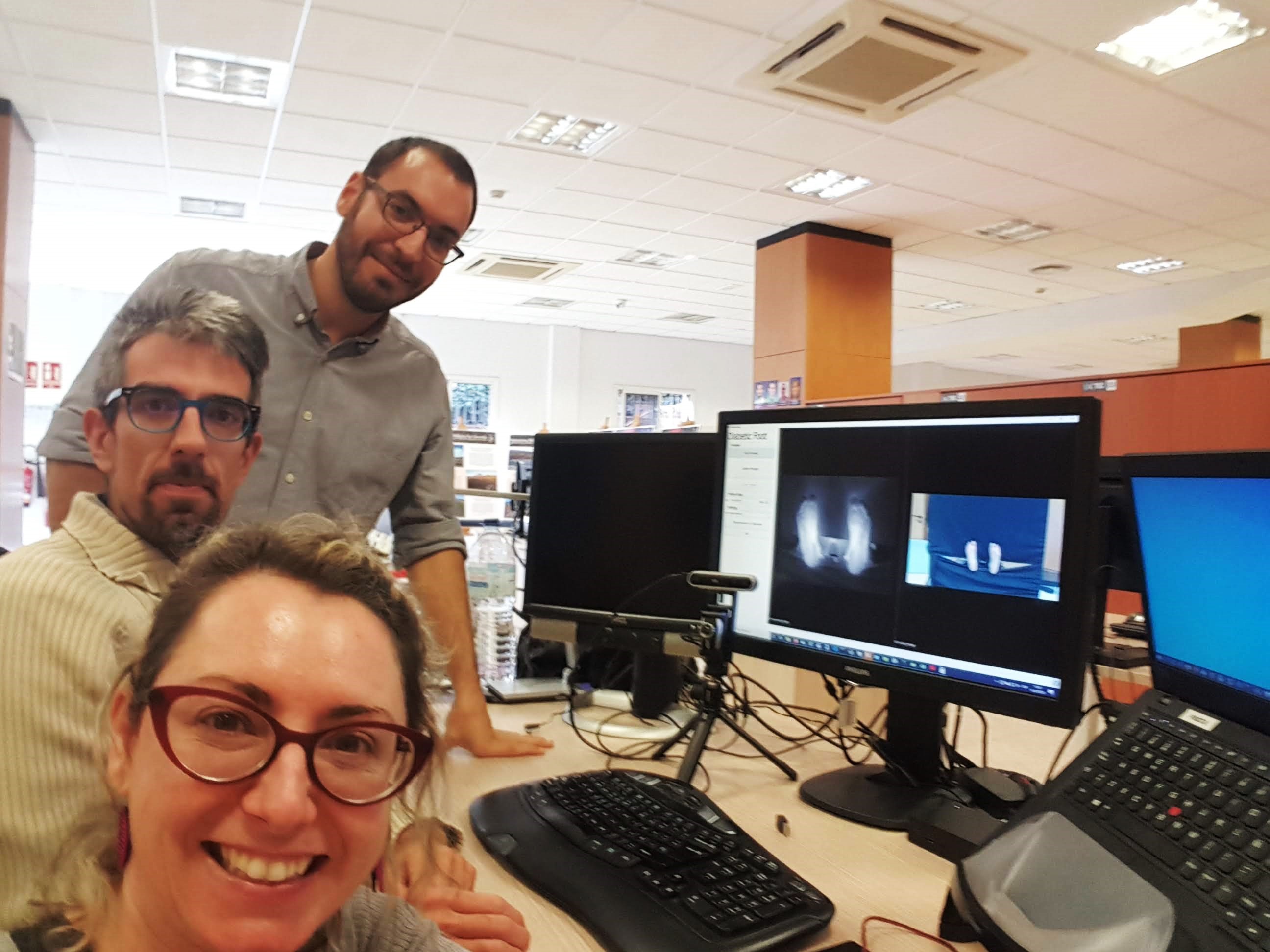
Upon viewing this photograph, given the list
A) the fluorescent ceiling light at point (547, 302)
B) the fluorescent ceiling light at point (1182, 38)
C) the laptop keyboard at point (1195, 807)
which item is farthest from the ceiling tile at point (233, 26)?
the fluorescent ceiling light at point (547, 302)

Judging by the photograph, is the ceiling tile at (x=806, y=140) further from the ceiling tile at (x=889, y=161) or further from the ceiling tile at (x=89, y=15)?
the ceiling tile at (x=89, y=15)

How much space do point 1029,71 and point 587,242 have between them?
3.68 m

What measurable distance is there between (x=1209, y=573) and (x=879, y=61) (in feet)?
11.6

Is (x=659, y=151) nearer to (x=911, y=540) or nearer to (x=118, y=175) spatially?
(x=118, y=175)

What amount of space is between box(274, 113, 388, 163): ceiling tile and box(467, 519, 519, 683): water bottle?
11.1 ft

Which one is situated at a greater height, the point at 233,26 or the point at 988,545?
the point at 233,26

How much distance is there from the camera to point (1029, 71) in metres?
3.79

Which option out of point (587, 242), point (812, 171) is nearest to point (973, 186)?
point (812, 171)

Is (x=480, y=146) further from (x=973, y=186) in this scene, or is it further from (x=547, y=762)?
(x=547, y=762)

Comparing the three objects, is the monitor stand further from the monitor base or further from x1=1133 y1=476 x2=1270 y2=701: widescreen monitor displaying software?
x1=1133 y1=476 x2=1270 y2=701: widescreen monitor displaying software

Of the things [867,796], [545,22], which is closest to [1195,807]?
[867,796]

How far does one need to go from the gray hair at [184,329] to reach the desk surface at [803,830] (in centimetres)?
57

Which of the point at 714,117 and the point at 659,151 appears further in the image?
the point at 659,151

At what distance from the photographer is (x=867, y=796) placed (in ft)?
3.62
